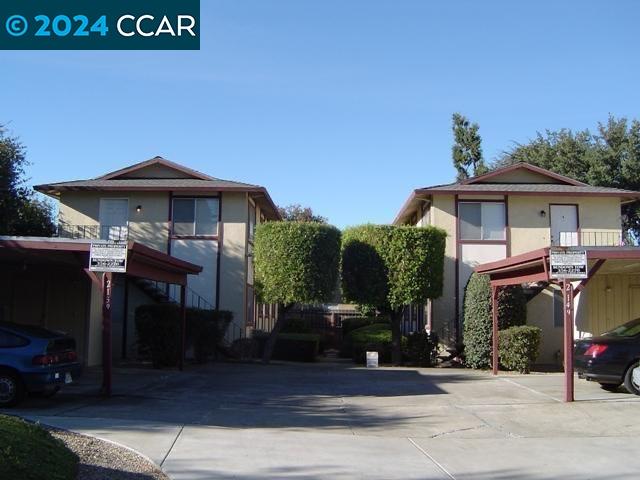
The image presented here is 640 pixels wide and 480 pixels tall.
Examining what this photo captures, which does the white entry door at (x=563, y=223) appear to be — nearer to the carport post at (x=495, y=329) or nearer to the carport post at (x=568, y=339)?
the carport post at (x=495, y=329)

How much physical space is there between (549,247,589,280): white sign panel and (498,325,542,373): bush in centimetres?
670

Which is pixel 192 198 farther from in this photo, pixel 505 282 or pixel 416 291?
pixel 505 282

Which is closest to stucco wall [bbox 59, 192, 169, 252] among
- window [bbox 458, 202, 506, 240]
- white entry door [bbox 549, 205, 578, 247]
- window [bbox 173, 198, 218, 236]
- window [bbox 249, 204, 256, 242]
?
window [bbox 173, 198, 218, 236]

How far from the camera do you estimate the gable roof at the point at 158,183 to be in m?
24.6

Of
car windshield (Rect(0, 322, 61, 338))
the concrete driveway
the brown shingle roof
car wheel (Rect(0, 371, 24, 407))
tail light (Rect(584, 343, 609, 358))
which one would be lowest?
the concrete driveway

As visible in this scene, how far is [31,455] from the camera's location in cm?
547

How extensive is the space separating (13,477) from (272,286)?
57.5 feet

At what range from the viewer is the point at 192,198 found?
997 inches

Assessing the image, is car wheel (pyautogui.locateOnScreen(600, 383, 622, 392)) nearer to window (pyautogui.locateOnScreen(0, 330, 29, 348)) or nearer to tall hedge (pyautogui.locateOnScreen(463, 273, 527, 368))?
tall hedge (pyautogui.locateOnScreen(463, 273, 527, 368))

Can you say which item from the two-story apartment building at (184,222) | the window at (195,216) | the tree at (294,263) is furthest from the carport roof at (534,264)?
the window at (195,216)

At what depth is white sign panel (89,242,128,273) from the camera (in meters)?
13.1

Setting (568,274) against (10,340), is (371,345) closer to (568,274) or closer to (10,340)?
(568,274)

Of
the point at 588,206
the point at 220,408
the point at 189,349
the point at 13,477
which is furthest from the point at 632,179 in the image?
the point at 13,477

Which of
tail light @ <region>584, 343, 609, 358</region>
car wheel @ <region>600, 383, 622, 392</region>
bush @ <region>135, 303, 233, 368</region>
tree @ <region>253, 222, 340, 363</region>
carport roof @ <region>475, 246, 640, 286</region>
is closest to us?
carport roof @ <region>475, 246, 640, 286</region>
